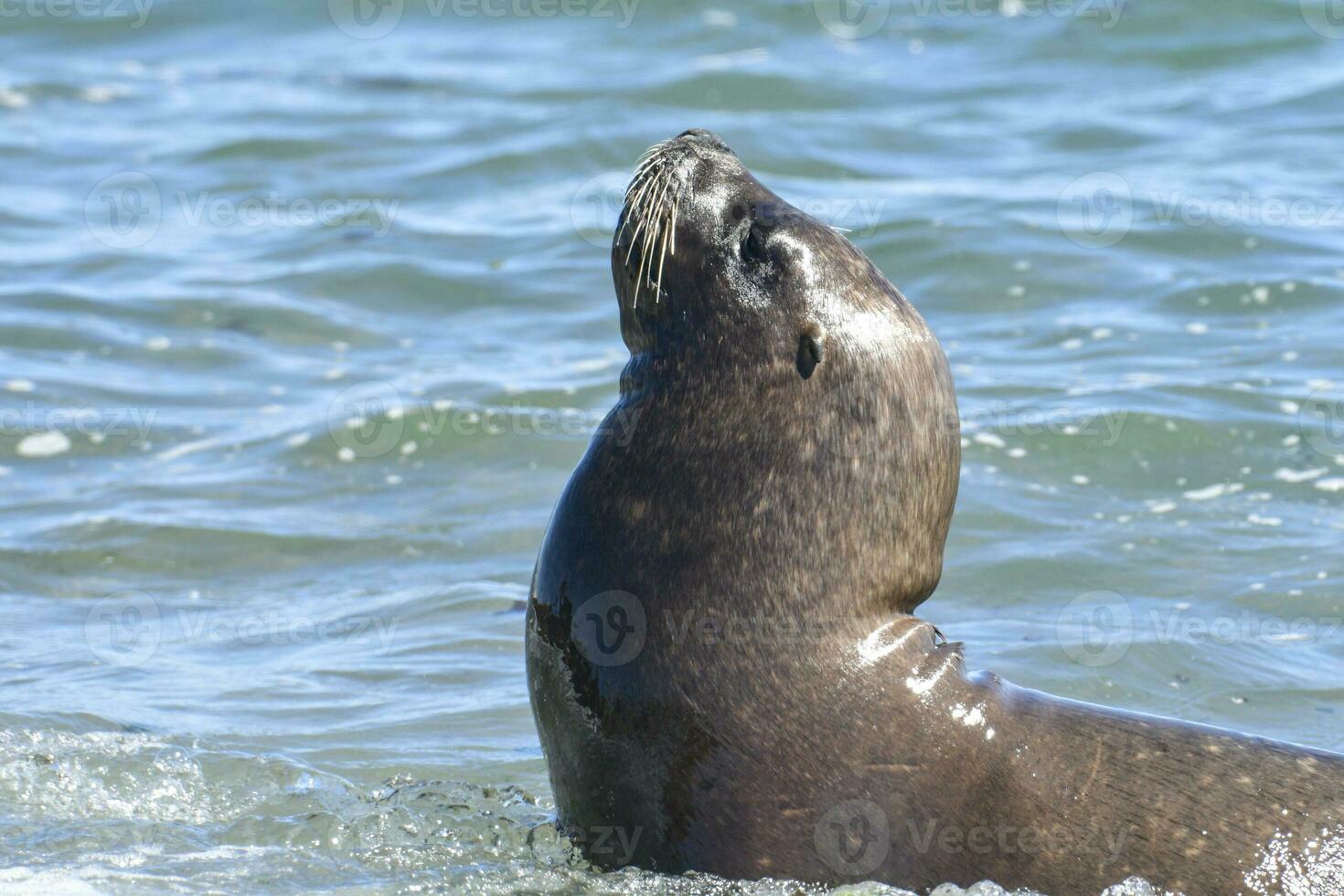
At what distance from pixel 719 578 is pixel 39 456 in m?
6.44

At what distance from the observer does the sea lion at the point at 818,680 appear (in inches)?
177

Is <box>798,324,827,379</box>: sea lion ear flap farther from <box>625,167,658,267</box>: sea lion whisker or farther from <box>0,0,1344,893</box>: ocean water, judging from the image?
<box>0,0,1344,893</box>: ocean water

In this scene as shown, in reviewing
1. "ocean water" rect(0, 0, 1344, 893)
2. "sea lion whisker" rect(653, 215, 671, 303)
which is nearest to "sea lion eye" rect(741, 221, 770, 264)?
"sea lion whisker" rect(653, 215, 671, 303)

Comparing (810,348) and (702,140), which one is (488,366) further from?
(810,348)

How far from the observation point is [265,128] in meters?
17.2

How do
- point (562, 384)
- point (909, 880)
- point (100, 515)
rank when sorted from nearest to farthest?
point (909, 880) < point (100, 515) < point (562, 384)

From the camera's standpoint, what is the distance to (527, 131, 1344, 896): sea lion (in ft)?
14.7

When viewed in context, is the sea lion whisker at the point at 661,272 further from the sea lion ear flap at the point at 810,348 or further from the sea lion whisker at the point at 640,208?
the sea lion ear flap at the point at 810,348

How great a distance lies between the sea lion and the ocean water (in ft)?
0.93

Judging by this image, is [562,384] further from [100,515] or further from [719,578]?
[719,578]

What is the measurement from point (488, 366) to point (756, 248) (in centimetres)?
638

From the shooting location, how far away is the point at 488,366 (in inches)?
442

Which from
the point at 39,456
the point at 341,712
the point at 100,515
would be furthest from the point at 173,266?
the point at 341,712

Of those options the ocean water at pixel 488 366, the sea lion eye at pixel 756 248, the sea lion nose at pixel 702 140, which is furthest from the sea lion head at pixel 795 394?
the ocean water at pixel 488 366
